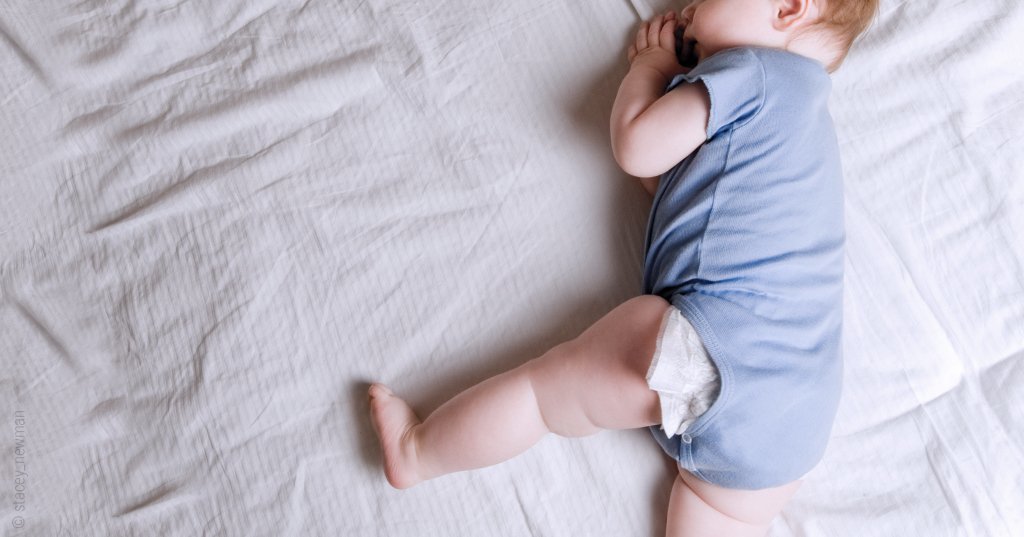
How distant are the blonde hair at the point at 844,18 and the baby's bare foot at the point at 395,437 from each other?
69 centimetres

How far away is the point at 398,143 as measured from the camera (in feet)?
3.63

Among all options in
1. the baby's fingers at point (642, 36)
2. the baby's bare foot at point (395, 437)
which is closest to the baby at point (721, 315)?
the baby's bare foot at point (395, 437)

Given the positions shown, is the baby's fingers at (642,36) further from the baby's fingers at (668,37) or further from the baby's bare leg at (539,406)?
the baby's bare leg at (539,406)

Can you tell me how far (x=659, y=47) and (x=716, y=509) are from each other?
60 centimetres

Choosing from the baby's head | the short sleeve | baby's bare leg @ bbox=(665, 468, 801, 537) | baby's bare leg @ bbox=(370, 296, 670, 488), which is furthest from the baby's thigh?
the baby's head

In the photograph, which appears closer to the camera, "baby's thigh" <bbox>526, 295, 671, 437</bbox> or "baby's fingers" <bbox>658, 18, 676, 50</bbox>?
"baby's thigh" <bbox>526, 295, 671, 437</bbox>

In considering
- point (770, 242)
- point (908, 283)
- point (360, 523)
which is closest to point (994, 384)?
point (908, 283)

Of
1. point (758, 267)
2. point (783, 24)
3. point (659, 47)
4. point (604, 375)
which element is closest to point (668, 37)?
point (659, 47)

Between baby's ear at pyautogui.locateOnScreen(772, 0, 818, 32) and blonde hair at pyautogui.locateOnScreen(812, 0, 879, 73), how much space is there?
15mm

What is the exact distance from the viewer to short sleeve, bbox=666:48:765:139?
914 millimetres

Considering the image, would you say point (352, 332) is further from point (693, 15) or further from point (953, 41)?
point (953, 41)

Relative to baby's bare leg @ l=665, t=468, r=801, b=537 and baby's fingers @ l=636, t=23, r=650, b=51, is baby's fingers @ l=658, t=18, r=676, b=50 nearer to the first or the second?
baby's fingers @ l=636, t=23, r=650, b=51

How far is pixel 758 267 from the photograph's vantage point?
91cm

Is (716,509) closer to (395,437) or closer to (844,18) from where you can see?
(395,437)
